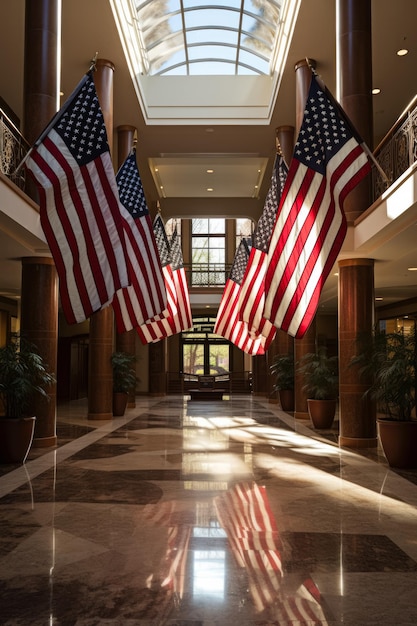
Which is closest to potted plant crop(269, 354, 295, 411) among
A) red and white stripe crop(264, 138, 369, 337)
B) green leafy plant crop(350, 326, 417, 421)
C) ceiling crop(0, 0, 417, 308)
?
ceiling crop(0, 0, 417, 308)

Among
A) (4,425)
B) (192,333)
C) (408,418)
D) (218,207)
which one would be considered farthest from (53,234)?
(192,333)

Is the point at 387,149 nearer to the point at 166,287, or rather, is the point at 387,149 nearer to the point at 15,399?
the point at 166,287

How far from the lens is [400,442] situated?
8.28 m

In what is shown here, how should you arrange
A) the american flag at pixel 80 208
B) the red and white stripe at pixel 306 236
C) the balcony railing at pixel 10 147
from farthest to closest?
the balcony railing at pixel 10 147, the red and white stripe at pixel 306 236, the american flag at pixel 80 208

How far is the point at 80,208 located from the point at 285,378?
1141 centimetres

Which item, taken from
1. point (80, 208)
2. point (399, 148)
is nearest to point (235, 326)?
point (399, 148)

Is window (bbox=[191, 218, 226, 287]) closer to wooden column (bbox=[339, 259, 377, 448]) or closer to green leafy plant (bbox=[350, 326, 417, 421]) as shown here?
wooden column (bbox=[339, 259, 377, 448])

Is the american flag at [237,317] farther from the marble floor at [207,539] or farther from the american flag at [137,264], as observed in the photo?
the marble floor at [207,539]

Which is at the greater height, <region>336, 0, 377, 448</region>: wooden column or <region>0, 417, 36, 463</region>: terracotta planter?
<region>336, 0, 377, 448</region>: wooden column

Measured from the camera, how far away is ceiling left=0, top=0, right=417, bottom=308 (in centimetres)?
1174

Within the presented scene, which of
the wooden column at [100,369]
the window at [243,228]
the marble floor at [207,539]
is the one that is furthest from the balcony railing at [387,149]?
the window at [243,228]

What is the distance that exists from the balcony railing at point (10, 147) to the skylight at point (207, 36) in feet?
20.5

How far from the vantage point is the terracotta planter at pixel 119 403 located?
16172 millimetres

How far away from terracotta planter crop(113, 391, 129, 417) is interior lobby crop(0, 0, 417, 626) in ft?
0.46
